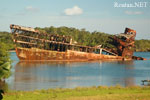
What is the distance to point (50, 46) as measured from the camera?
77438 mm

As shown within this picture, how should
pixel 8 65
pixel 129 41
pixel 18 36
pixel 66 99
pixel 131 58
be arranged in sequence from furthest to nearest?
pixel 131 58, pixel 129 41, pixel 18 36, pixel 8 65, pixel 66 99

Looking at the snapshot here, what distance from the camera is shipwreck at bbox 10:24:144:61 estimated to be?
69.6 metres

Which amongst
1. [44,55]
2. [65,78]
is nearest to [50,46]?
[44,55]

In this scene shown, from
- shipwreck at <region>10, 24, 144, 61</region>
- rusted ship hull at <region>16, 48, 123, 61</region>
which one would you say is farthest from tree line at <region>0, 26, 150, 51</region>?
rusted ship hull at <region>16, 48, 123, 61</region>

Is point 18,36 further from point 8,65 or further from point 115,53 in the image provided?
point 8,65

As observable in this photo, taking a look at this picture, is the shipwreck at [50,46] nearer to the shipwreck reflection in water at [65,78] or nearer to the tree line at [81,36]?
the shipwreck reflection in water at [65,78]

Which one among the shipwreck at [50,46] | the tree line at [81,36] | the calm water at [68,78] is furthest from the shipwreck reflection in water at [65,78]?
the tree line at [81,36]

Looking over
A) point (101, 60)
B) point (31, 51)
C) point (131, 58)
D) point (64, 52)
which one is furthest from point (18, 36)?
point (131, 58)

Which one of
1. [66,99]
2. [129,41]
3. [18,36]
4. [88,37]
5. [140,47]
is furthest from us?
[140,47]

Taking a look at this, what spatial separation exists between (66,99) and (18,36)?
50.8 m

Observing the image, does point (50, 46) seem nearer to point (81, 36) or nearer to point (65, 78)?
point (65, 78)

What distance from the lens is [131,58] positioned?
286 ft

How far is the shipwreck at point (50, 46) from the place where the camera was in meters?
69.6

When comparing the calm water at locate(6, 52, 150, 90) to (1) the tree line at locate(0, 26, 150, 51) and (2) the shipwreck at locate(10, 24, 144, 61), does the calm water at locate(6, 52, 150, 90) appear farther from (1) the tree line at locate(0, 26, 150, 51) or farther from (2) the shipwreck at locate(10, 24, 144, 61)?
(1) the tree line at locate(0, 26, 150, 51)
